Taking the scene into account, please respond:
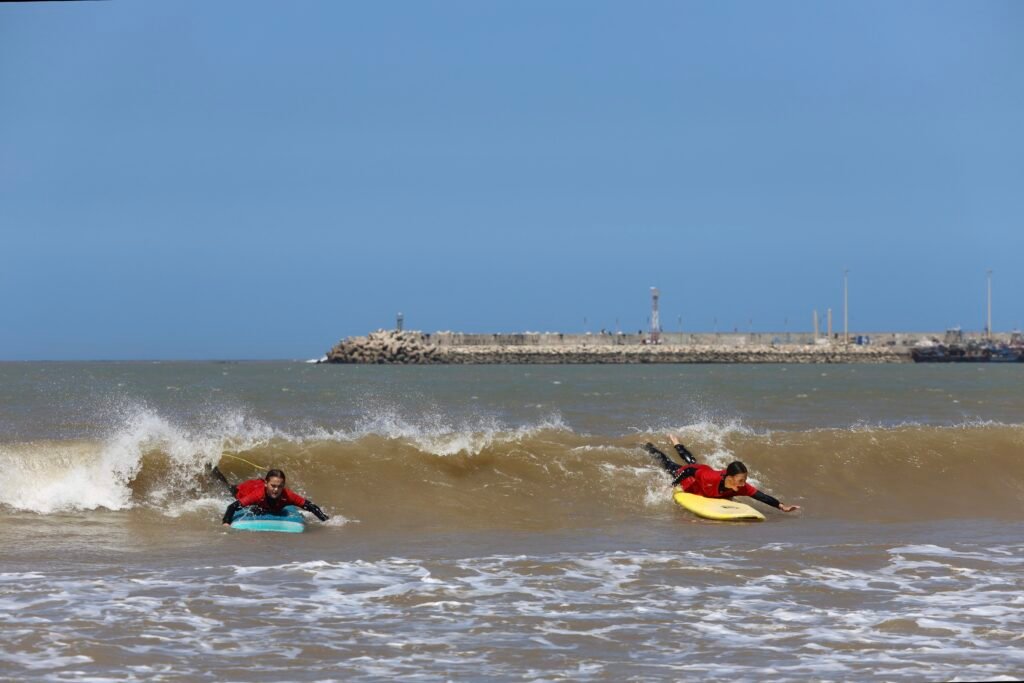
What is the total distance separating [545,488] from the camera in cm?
1761

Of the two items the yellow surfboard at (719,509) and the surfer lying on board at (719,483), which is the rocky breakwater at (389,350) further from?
the yellow surfboard at (719,509)

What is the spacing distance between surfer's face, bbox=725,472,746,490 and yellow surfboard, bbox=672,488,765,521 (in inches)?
7.0

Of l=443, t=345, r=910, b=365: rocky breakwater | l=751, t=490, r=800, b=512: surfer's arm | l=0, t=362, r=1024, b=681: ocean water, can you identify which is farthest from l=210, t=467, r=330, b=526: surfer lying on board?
l=443, t=345, r=910, b=365: rocky breakwater

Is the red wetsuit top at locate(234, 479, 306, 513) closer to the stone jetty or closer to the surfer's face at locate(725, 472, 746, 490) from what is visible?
the surfer's face at locate(725, 472, 746, 490)

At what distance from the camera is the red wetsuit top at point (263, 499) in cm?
1381

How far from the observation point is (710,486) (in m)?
15.5

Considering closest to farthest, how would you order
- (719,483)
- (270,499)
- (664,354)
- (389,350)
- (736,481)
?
1. (270,499)
2. (736,481)
3. (719,483)
4. (389,350)
5. (664,354)

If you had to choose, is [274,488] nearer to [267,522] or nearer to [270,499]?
[270,499]

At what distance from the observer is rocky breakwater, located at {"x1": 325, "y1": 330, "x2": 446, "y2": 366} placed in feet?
391

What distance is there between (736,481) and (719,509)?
583mm

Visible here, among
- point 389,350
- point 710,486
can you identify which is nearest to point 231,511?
point 710,486

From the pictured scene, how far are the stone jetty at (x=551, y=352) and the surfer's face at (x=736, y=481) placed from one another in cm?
10403

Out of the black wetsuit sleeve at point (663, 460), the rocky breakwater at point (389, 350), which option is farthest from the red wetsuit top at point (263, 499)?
the rocky breakwater at point (389, 350)

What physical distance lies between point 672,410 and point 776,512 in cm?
2069
